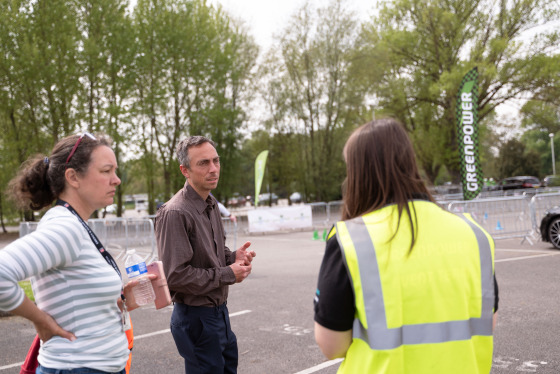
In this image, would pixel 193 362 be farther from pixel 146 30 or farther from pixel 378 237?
pixel 146 30

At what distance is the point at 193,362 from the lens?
2.94 metres

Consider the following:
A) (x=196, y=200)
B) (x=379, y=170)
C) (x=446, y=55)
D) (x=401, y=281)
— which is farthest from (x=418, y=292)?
(x=446, y=55)

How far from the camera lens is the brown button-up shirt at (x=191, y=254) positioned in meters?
2.92

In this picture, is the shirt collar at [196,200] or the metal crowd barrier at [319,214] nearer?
the shirt collar at [196,200]

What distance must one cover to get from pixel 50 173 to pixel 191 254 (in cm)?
102

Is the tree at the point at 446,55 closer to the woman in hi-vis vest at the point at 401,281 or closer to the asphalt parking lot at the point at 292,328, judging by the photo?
the asphalt parking lot at the point at 292,328

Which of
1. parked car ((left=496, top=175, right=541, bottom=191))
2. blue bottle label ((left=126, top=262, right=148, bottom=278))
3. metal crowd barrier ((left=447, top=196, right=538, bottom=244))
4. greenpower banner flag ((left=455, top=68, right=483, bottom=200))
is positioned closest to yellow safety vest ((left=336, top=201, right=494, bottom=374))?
blue bottle label ((left=126, top=262, right=148, bottom=278))

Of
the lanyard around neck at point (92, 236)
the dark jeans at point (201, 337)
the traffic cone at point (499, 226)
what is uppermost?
the lanyard around neck at point (92, 236)

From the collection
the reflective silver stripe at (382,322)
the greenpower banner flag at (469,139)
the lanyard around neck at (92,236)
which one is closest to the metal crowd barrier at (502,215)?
the greenpower banner flag at (469,139)

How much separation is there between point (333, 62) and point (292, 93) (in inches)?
144

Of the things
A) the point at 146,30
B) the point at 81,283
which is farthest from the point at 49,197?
the point at 146,30

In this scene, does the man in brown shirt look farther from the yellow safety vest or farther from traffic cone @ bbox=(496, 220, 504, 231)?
traffic cone @ bbox=(496, 220, 504, 231)

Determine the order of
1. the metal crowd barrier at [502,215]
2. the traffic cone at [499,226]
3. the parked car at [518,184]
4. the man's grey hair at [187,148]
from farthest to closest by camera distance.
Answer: the parked car at [518,184] < the traffic cone at [499,226] < the metal crowd barrier at [502,215] < the man's grey hair at [187,148]

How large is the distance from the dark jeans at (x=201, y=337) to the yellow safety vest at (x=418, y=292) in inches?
55.1
